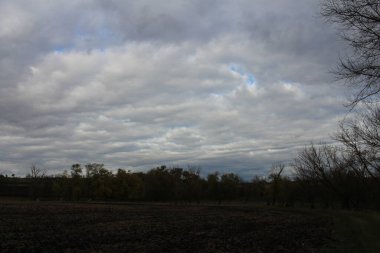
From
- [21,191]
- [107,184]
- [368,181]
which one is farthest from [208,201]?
[368,181]

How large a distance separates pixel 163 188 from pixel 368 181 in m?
84.6

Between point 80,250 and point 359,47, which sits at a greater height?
point 359,47

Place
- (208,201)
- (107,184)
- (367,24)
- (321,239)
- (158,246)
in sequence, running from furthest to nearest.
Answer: (208,201), (107,184), (321,239), (158,246), (367,24)

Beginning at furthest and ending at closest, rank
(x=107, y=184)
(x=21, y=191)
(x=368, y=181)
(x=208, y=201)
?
1. (x=21, y=191)
2. (x=208, y=201)
3. (x=107, y=184)
4. (x=368, y=181)

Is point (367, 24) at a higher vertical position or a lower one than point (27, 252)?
higher

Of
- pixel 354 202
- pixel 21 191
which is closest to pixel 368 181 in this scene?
pixel 354 202

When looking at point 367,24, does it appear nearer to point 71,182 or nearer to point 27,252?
point 27,252

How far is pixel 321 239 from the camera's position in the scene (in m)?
27.5

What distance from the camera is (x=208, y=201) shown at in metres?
174

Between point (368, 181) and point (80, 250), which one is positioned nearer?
point (80, 250)

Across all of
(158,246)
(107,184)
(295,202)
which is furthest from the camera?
(107,184)

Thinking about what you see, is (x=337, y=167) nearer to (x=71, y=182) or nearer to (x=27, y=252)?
(x=27, y=252)

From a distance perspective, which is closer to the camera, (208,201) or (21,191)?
(208,201)

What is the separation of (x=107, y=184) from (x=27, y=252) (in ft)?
456
